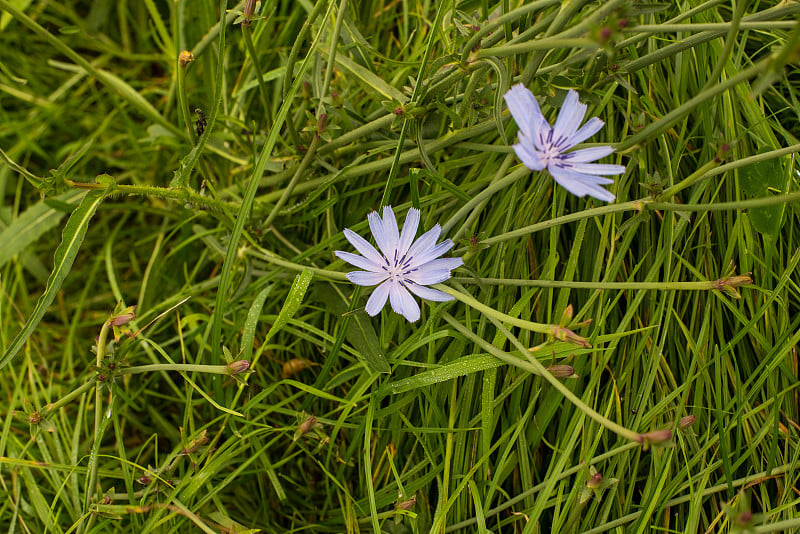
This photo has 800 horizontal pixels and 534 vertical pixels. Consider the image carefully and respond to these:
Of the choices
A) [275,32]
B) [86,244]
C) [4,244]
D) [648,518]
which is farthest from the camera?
[86,244]

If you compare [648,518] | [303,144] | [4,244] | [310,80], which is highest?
[310,80]

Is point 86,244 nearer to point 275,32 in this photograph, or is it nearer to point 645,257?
point 275,32

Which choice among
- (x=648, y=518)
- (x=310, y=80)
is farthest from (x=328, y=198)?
(x=648, y=518)

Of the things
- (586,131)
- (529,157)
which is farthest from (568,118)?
(529,157)

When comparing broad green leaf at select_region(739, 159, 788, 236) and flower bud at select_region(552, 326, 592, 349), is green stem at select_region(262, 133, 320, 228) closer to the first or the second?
flower bud at select_region(552, 326, 592, 349)

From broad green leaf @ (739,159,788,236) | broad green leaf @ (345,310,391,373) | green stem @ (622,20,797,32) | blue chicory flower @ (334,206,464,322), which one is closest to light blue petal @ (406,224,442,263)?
blue chicory flower @ (334,206,464,322)

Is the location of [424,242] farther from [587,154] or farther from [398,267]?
[587,154]

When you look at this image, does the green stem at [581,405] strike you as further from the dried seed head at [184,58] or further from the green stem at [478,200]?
the dried seed head at [184,58]
